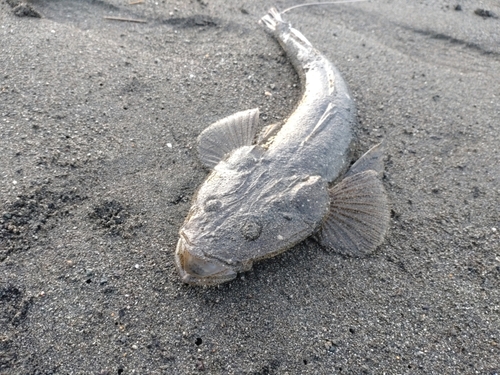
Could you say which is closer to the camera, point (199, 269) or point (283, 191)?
point (199, 269)

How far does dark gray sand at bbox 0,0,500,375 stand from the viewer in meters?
2.81

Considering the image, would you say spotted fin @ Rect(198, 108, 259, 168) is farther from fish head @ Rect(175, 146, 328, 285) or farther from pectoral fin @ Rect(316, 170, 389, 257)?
pectoral fin @ Rect(316, 170, 389, 257)

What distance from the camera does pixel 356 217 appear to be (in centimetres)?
353

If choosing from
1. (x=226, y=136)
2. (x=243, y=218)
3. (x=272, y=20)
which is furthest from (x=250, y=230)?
(x=272, y=20)

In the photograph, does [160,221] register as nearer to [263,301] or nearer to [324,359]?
[263,301]

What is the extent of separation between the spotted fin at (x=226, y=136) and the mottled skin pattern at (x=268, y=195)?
194 millimetres

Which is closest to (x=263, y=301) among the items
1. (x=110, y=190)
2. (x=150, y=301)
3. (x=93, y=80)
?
(x=150, y=301)

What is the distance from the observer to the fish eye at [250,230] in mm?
2943

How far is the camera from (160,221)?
3395mm

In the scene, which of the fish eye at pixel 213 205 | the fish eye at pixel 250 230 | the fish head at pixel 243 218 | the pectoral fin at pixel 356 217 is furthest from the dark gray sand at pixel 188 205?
the fish eye at pixel 213 205

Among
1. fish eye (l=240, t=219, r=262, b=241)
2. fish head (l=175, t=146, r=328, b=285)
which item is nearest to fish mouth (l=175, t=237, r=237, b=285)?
fish head (l=175, t=146, r=328, b=285)

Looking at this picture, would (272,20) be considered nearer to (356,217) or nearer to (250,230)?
(356,217)

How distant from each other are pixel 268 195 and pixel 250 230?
0.35 m

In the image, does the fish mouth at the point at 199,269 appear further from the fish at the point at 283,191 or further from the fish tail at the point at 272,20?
the fish tail at the point at 272,20
